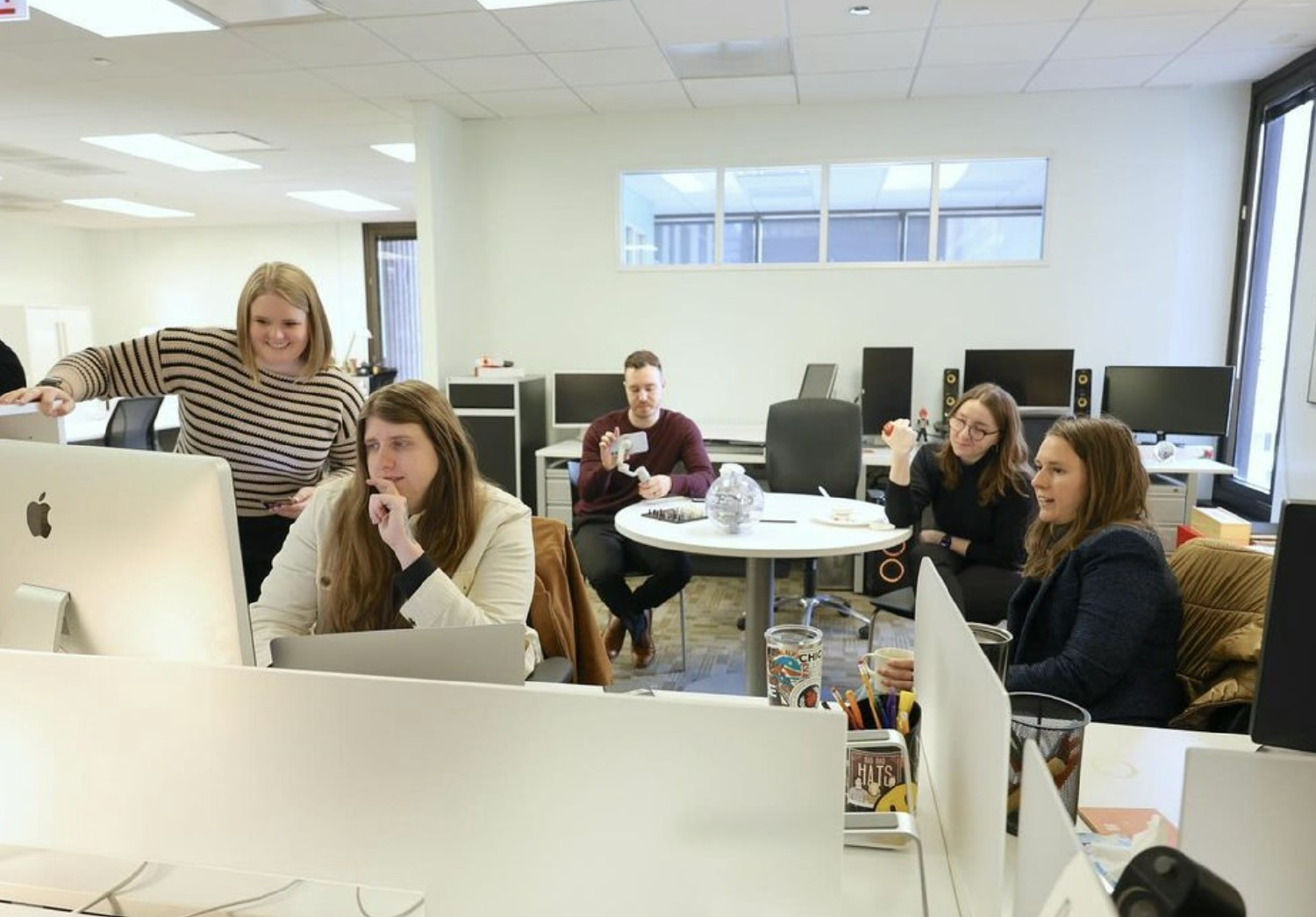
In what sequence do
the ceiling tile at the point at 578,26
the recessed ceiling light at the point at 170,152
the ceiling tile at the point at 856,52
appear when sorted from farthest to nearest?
1. the recessed ceiling light at the point at 170,152
2. the ceiling tile at the point at 856,52
3. the ceiling tile at the point at 578,26

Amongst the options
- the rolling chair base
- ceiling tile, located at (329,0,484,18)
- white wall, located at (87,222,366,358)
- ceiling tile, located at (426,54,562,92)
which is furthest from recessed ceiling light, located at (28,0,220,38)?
white wall, located at (87,222,366,358)

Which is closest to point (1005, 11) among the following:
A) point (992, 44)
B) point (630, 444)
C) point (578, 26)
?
point (992, 44)

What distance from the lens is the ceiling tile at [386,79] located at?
4387 mm

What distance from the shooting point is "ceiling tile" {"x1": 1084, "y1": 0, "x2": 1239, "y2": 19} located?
355 cm

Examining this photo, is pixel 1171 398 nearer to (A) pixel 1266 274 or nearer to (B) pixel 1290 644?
(A) pixel 1266 274

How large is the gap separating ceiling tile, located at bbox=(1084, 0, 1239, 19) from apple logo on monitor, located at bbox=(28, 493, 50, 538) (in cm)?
417

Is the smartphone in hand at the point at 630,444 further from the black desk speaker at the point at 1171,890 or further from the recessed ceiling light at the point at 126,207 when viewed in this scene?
the recessed ceiling light at the point at 126,207

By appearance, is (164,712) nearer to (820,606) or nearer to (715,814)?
(715,814)

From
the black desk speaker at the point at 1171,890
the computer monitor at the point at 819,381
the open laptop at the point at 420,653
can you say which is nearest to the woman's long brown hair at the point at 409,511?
the open laptop at the point at 420,653

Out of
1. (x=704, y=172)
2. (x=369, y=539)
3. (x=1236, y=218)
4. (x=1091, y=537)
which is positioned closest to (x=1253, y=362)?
(x=1236, y=218)

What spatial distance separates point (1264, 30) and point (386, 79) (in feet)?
14.4

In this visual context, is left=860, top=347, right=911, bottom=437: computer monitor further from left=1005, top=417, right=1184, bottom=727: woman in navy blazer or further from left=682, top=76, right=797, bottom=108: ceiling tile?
left=1005, top=417, right=1184, bottom=727: woman in navy blazer

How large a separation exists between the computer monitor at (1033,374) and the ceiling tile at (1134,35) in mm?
1580

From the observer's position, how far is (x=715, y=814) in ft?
2.22
